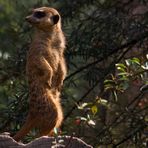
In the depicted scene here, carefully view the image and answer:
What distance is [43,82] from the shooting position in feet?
15.1

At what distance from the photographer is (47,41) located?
4.84 m

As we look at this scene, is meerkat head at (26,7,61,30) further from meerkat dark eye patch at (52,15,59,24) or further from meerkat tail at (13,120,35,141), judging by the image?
meerkat tail at (13,120,35,141)

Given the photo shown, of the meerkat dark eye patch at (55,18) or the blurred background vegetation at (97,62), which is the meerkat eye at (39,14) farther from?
the blurred background vegetation at (97,62)

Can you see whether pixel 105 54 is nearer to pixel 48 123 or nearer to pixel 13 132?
pixel 13 132

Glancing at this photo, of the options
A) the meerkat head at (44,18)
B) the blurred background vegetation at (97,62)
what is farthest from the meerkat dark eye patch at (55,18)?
the blurred background vegetation at (97,62)

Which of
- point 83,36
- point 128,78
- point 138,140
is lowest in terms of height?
point 138,140

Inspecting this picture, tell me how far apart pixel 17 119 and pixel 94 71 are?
2.72ft

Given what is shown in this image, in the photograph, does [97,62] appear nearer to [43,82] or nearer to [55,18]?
[55,18]

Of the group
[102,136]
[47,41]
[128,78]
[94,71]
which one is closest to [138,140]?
[102,136]

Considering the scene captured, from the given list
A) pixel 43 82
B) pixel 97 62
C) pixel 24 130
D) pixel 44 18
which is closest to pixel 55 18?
pixel 44 18

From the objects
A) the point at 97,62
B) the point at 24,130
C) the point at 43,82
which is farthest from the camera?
the point at 97,62

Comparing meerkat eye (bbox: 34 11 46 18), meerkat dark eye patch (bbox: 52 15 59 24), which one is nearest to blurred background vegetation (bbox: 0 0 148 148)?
meerkat dark eye patch (bbox: 52 15 59 24)

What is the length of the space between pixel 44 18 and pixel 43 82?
20.4 inches

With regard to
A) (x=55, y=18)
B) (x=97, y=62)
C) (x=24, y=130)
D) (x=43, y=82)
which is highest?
(x=55, y=18)
